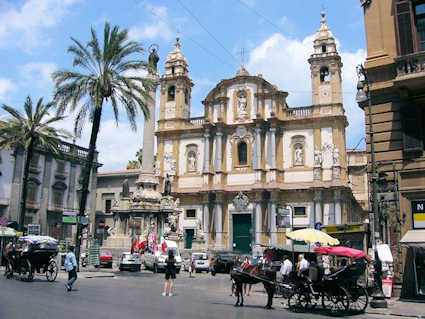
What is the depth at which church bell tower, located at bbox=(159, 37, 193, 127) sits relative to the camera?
157 ft

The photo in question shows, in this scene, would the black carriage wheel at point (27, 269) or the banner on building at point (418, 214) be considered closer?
the banner on building at point (418, 214)

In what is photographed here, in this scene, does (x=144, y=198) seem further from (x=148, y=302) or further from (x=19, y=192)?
(x=148, y=302)

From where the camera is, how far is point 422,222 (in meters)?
15.1

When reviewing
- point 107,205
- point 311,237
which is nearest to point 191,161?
point 107,205

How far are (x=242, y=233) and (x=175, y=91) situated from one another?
17.2 metres

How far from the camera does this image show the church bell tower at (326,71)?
136 ft

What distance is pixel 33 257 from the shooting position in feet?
54.3

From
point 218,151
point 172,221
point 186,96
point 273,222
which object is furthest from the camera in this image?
point 186,96

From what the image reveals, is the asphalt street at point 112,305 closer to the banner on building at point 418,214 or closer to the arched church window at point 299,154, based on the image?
the banner on building at point 418,214

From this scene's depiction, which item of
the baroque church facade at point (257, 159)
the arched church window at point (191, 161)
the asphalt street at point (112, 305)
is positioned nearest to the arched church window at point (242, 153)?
the baroque church facade at point (257, 159)

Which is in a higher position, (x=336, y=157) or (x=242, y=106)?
(x=242, y=106)

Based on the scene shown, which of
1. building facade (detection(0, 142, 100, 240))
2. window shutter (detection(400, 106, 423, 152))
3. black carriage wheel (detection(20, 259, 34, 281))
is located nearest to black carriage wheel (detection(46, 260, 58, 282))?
black carriage wheel (detection(20, 259, 34, 281))

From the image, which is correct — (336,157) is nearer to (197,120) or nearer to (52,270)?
(197,120)

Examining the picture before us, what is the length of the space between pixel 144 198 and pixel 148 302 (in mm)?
21357
